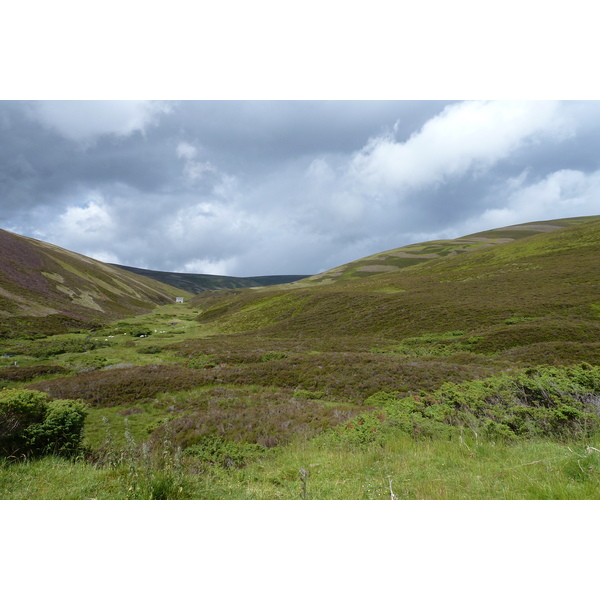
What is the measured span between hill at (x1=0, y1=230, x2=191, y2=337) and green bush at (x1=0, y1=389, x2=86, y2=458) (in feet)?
111

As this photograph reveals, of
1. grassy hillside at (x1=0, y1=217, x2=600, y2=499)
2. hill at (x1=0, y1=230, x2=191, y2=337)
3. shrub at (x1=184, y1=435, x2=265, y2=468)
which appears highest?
hill at (x1=0, y1=230, x2=191, y2=337)

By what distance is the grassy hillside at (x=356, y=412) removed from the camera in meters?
4.79

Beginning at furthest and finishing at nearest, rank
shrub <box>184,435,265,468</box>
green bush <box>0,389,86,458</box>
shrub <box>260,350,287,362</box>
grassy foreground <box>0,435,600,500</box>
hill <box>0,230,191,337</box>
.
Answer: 1. hill <box>0,230,191,337</box>
2. shrub <box>260,350,287,362</box>
3. shrub <box>184,435,265,468</box>
4. green bush <box>0,389,86,458</box>
5. grassy foreground <box>0,435,600,500</box>

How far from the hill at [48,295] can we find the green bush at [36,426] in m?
33.9

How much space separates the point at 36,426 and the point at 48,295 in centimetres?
5872

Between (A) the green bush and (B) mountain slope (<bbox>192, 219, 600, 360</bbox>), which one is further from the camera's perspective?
(B) mountain slope (<bbox>192, 219, 600, 360</bbox>)

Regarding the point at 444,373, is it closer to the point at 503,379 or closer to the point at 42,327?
the point at 503,379

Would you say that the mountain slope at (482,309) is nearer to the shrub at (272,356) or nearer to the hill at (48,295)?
the shrub at (272,356)

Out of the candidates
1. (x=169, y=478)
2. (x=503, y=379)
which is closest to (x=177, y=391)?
(x=169, y=478)

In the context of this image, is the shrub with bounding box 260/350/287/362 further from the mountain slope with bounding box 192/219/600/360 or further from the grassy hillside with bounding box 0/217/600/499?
the mountain slope with bounding box 192/219/600/360

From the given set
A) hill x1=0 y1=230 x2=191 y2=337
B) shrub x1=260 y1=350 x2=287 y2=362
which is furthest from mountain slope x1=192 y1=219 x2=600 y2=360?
hill x1=0 y1=230 x2=191 y2=337

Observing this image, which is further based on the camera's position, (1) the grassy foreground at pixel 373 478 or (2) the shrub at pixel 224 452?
(2) the shrub at pixel 224 452

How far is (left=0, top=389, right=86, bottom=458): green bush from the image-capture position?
20.8 ft

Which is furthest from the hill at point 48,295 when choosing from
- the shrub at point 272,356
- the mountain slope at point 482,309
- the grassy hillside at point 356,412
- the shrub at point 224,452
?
the shrub at point 224,452
